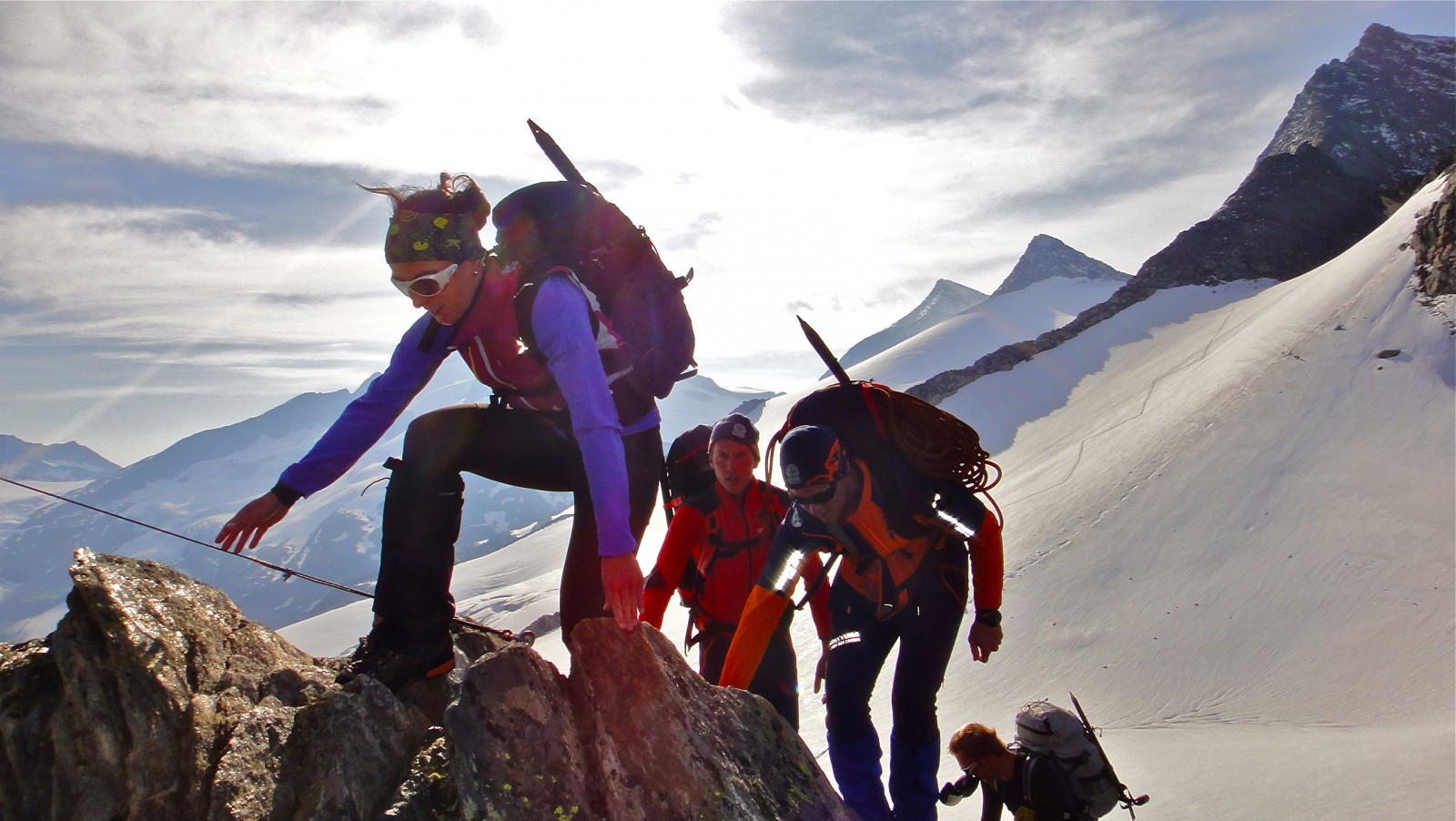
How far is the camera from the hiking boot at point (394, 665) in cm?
355

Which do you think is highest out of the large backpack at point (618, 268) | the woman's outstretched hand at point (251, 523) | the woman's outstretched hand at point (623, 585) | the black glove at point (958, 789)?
the large backpack at point (618, 268)

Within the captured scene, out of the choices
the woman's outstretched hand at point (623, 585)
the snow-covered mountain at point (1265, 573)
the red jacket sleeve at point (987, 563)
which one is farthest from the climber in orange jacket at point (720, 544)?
the snow-covered mountain at point (1265, 573)

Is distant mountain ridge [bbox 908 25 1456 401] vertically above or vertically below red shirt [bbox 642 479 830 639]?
above

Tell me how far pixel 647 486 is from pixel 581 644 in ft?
2.75

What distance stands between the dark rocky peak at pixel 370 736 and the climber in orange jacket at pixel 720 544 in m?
2.06

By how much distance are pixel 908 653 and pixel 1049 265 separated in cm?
16023

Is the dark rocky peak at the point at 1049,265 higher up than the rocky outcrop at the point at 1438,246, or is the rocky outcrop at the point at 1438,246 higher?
the dark rocky peak at the point at 1049,265

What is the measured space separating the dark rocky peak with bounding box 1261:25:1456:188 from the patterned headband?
199 ft

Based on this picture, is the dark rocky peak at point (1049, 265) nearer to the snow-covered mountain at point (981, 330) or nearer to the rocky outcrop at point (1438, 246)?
the snow-covered mountain at point (981, 330)

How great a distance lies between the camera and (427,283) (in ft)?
11.6

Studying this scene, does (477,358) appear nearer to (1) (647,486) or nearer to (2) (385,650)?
(1) (647,486)

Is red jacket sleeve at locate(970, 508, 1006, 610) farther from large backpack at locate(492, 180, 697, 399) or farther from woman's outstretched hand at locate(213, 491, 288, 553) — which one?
woman's outstretched hand at locate(213, 491, 288, 553)

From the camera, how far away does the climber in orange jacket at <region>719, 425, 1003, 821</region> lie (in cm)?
432

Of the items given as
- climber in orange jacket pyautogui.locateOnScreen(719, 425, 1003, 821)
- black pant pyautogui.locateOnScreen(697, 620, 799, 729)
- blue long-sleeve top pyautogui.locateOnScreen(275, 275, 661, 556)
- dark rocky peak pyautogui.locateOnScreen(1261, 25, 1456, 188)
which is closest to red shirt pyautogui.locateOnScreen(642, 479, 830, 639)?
black pant pyautogui.locateOnScreen(697, 620, 799, 729)
